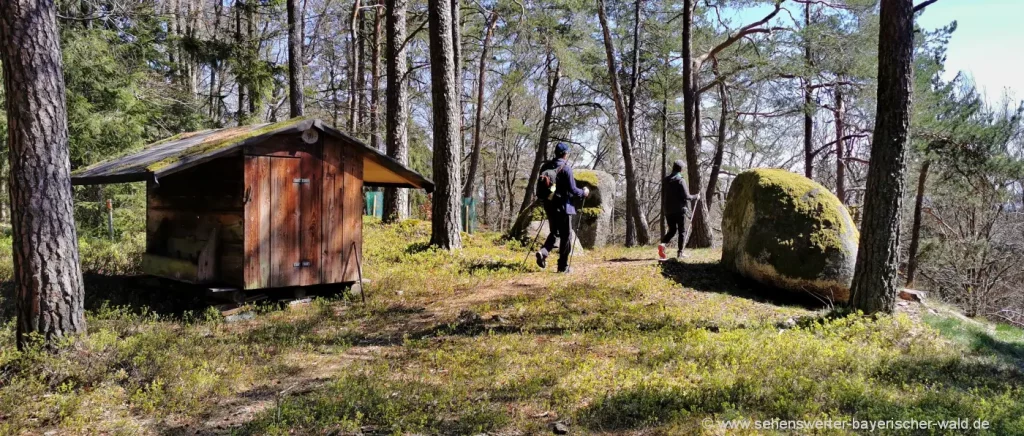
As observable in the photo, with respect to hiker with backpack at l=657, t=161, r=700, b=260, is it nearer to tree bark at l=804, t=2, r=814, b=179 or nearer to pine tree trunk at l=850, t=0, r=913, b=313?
pine tree trunk at l=850, t=0, r=913, b=313

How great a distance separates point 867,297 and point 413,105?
24.0 m

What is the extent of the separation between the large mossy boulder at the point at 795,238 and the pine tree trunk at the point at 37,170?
27.6 ft

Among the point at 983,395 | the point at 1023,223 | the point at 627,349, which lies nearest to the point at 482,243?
the point at 627,349

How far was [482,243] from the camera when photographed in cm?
1213

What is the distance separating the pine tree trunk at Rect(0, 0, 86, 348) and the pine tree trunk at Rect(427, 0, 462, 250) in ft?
19.4

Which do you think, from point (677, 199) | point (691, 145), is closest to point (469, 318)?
point (677, 199)

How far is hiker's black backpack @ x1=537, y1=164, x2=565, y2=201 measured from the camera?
8820 mm

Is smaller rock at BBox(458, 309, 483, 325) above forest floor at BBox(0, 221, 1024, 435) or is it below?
above

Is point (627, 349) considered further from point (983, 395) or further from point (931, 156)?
point (931, 156)

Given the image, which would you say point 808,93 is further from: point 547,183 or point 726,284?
point 547,183

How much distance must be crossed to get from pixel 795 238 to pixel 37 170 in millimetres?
8833

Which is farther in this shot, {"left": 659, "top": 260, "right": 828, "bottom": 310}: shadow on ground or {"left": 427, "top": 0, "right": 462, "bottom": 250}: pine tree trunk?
{"left": 427, "top": 0, "right": 462, "bottom": 250}: pine tree trunk

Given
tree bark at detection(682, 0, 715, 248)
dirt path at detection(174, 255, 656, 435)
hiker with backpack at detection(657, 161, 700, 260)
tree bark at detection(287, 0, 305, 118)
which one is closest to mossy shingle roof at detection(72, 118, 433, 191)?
dirt path at detection(174, 255, 656, 435)

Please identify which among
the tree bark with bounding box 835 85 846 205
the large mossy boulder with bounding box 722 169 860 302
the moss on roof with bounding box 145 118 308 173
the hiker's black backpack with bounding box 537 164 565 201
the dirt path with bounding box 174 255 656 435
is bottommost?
the dirt path with bounding box 174 255 656 435
